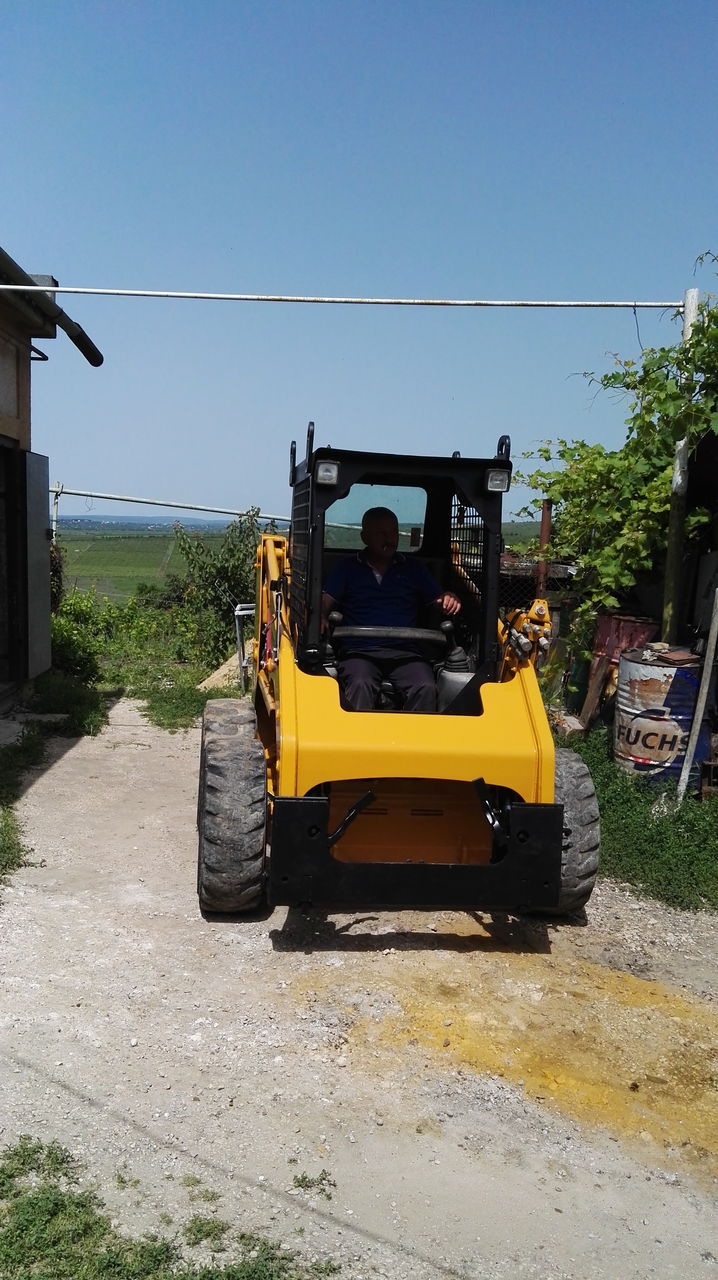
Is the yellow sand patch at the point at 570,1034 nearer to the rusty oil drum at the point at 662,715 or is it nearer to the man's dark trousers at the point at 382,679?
the man's dark trousers at the point at 382,679

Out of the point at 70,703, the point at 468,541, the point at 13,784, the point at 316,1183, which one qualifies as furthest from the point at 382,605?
the point at 70,703

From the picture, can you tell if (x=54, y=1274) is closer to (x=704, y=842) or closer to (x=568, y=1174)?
(x=568, y=1174)

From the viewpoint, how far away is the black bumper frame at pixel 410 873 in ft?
14.8

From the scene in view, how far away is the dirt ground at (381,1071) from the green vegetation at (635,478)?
3361 mm

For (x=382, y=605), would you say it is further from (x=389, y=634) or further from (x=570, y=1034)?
(x=570, y=1034)

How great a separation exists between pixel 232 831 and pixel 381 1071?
1.40m

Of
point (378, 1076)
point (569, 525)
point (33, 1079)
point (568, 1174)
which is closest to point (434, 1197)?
point (568, 1174)

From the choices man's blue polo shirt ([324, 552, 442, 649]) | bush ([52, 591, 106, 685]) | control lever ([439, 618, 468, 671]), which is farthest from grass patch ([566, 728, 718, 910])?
bush ([52, 591, 106, 685])

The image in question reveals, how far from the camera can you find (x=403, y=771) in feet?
15.2

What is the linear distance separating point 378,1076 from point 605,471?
235 inches

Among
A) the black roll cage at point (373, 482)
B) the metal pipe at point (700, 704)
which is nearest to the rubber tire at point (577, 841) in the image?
the black roll cage at point (373, 482)

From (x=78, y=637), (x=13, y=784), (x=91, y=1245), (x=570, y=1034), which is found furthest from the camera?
(x=78, y=637)

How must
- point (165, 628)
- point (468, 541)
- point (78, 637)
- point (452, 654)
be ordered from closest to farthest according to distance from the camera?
point (452, 654) → point (468, 541) → point (78, 637) → point (165, 628)

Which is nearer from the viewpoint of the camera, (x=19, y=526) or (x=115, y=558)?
(x=19, y=526)
